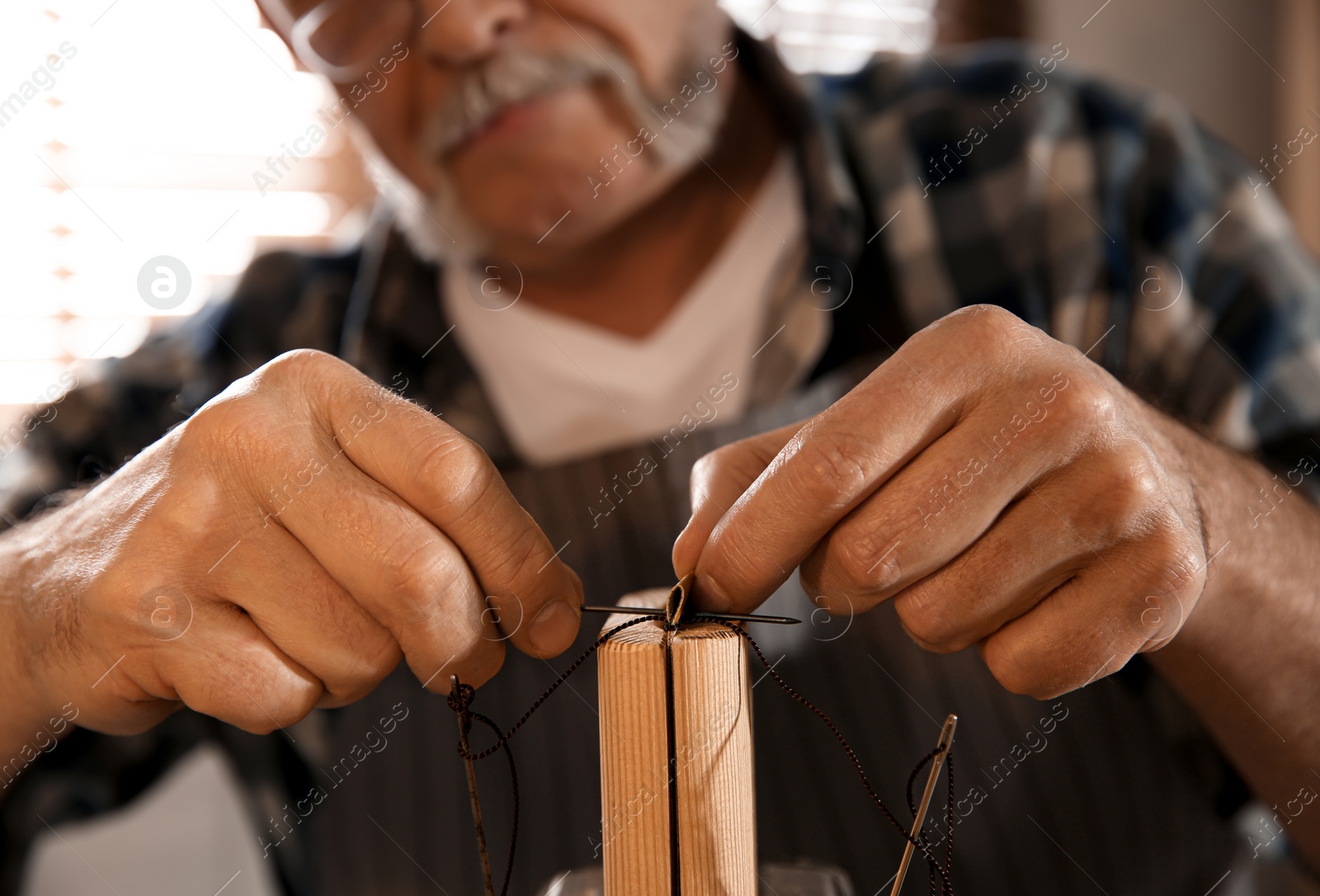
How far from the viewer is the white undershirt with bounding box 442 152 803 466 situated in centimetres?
125

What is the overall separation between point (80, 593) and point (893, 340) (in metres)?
0.97

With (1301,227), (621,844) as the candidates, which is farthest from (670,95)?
(1301,227)

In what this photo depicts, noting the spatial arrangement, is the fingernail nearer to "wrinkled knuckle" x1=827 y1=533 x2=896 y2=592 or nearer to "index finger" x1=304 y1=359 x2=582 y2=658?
"index finger" x1=304 y1=359 x2=582 y2=658

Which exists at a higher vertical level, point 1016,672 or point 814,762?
point 1016,672

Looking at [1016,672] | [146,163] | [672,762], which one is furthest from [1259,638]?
[146,163]

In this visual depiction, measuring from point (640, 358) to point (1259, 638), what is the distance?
0.80 m

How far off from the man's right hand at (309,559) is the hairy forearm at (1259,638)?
1.63 feet

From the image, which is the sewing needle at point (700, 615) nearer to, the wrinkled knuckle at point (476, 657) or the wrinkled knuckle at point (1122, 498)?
the wrinkled knuckle at point (476, 657)

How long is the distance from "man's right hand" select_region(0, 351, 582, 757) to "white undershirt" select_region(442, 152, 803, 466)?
70 centimetres

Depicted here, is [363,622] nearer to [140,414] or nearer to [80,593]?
[80,593]

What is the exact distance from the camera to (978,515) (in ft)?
1.67

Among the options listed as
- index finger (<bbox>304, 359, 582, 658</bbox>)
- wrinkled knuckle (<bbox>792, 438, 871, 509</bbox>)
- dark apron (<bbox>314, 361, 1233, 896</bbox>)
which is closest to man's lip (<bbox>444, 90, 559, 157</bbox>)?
dark apron (<bbox>314, 361, 1233, 896</bbox>)

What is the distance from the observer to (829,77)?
139cm

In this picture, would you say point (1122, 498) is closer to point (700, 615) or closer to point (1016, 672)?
point (1016, 672)
